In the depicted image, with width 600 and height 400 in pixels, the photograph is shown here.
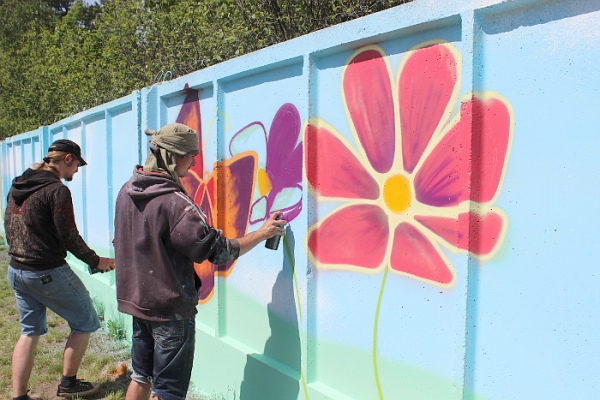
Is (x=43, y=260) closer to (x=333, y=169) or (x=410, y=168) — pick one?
(x=333, y=169)

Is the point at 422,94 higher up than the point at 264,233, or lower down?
higher up

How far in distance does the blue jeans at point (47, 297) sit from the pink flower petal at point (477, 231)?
295 cm

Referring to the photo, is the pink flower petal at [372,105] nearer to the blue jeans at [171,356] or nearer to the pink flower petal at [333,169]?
the pink flower petal at [333,169]

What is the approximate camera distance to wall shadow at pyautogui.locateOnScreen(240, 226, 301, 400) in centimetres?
326

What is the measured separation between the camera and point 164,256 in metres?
2.84

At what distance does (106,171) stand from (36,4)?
2513 centimetres

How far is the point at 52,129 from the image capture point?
909 centimetres

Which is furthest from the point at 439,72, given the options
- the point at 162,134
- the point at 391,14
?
the point at 162,134

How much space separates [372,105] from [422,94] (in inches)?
12.9

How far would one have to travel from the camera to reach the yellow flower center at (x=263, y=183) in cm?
351

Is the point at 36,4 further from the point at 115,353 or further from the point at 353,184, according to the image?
the point at 353,184

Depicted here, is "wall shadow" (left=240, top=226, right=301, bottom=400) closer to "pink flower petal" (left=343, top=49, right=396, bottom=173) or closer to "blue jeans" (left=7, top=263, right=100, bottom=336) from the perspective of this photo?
"pink flower petal" (left=343, top=49, right=396, bottom=173)

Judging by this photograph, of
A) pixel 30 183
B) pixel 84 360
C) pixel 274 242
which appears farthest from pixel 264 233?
pixel 84 360

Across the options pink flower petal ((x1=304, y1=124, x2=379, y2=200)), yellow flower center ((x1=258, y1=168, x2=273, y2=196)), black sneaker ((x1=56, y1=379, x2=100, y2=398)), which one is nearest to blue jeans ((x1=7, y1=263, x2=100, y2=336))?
black sneaker ((x1=56, y1=379, x2=100, y2=398))
